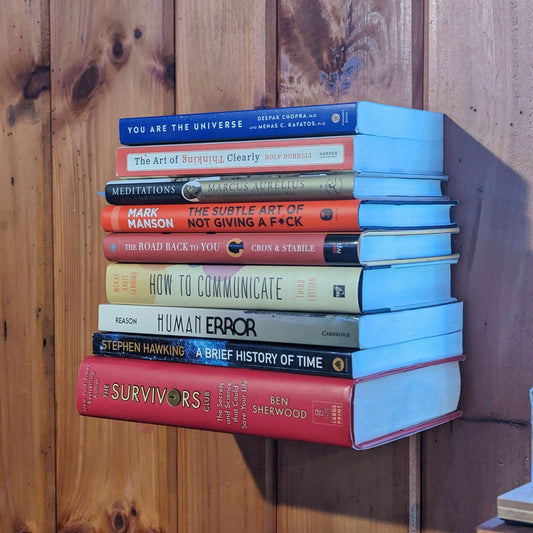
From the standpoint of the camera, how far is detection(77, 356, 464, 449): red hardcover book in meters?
0.83

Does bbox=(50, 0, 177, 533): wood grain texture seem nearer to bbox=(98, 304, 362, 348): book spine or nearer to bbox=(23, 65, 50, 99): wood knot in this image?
bbox=(23, 65, 50, 99): wood knot

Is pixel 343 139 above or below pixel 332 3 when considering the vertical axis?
below

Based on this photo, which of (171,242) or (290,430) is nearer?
(290,430)

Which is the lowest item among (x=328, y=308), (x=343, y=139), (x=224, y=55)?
(x=328, y=308)

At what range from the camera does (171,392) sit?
0.92 meters

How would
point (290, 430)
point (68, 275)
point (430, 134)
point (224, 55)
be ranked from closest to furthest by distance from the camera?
point (290, 430)
point (430, 134)
point (224, 55)
point (68, 275)

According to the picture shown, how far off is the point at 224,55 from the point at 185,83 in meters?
0.06

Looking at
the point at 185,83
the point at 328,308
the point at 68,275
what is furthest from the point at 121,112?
the point at 328,308


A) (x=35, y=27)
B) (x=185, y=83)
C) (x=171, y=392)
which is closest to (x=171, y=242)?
(x=171, y=392)

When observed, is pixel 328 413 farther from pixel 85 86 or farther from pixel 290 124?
pixel 85 86

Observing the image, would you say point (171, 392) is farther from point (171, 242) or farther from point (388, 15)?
point (388, 15)

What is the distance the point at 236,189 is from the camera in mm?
913

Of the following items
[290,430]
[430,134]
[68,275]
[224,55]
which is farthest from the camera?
[68,275]

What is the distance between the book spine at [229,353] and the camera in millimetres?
848
